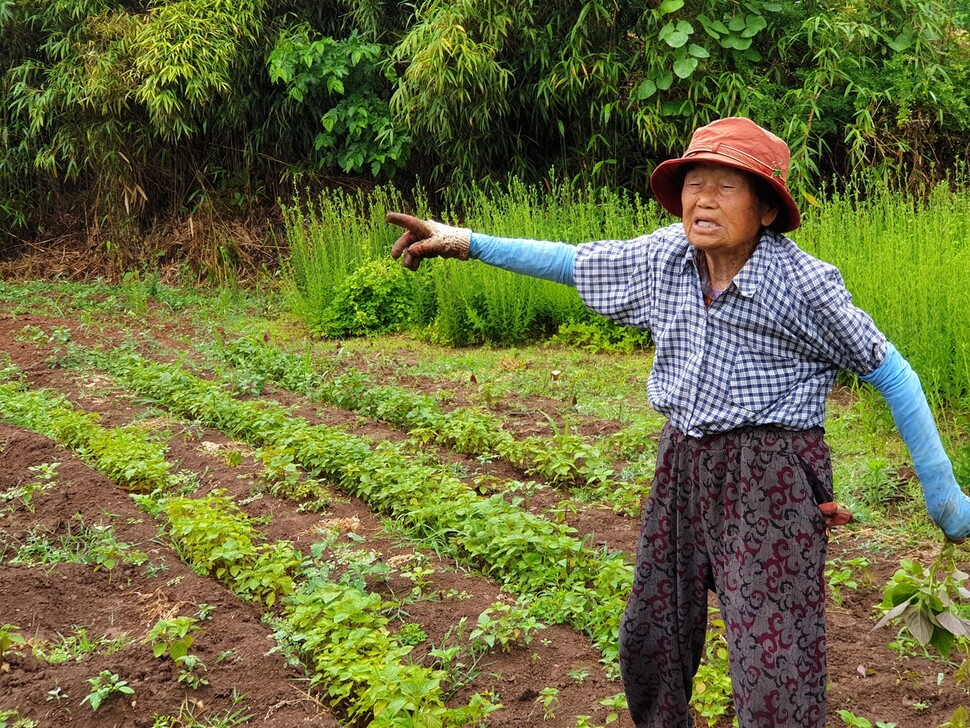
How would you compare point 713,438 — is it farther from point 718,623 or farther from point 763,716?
point 718,623

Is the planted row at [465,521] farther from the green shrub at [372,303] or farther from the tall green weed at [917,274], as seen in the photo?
the green shrub at [372,303]

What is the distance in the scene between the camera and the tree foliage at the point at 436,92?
332 inches

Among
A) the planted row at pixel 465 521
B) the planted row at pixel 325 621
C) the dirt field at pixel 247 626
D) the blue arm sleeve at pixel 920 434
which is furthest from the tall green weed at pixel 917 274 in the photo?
the planted row at pixel 325 621

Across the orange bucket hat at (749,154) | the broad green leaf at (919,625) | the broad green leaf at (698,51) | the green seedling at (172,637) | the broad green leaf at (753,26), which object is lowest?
the green seedling at (172,637)

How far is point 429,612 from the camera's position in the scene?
11.4ft

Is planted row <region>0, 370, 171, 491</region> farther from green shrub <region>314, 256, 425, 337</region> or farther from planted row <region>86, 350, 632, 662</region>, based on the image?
green shrub <region>314, 256, 425, 337</region>

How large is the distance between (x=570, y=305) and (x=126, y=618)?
4.62 meters

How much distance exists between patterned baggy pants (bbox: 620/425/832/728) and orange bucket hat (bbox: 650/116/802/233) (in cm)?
48

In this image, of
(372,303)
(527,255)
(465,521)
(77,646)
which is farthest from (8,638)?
(372,303)

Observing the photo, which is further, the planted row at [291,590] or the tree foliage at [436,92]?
the tree foliage at [436,92]

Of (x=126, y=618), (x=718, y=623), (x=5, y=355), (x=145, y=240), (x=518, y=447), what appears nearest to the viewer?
(x=718, y=623)

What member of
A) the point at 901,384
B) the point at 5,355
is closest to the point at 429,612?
the point at 901,384

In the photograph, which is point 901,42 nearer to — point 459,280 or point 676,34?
point 676,34

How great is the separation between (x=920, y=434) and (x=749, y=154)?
0.68m
